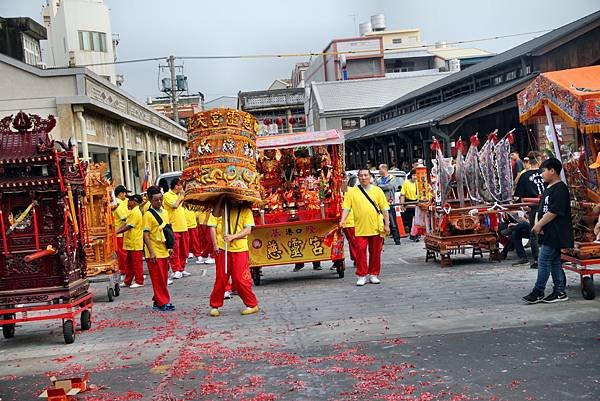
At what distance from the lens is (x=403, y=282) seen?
11977mm

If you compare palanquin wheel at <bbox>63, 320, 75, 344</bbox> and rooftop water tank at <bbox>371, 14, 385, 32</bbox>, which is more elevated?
rooftop water tank at <bbox>371, 14, 385, 32</bbox>

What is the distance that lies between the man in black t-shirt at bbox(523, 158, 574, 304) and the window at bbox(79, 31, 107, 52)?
4697 centimetres

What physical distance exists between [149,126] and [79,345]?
25.8m

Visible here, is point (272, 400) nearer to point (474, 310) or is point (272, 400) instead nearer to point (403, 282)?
point (474, 310)

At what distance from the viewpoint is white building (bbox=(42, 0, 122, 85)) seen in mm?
50781

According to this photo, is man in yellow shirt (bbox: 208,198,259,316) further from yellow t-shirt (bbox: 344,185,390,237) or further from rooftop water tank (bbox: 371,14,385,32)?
rooftop water tank (bbox: 371,14,385,32)

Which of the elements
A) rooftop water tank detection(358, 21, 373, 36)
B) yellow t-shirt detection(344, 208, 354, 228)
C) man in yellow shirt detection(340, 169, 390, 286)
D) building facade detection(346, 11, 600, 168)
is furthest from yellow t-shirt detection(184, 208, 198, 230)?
rooftop water tank detection(358, 21, 373, 36)

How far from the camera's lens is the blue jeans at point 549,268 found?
908 cm

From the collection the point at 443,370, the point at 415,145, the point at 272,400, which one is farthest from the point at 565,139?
the point at 415,145

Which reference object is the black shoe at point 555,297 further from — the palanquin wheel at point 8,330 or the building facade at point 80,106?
the building facade at point 80,106

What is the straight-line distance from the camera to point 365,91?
161 feet

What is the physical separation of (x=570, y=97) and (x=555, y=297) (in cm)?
241

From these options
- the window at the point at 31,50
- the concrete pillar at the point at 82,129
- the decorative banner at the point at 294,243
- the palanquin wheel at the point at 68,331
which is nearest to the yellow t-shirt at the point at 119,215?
the decorative banner at the point at 294,243

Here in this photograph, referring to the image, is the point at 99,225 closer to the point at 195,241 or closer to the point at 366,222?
the point at 366,222
